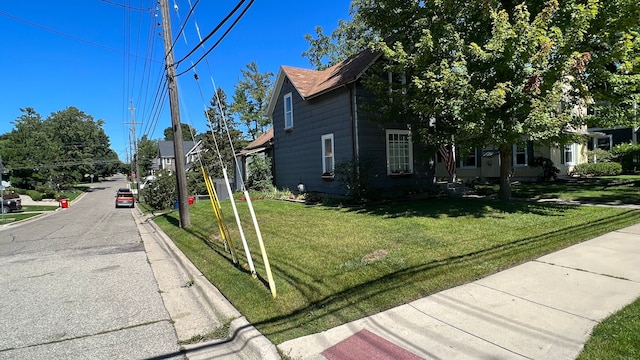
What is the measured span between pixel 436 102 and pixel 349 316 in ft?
22.2

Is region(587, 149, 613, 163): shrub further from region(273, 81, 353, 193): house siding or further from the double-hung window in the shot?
region(273, 81, 353, 193): house siding

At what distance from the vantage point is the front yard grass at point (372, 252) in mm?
4699

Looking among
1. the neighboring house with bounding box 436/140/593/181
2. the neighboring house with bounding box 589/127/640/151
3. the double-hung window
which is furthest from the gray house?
the neighboring house with bounding box 589/127/640/151

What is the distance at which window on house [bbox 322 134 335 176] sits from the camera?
52.8 feet

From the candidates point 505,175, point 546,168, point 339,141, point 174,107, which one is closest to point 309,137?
point 339,141

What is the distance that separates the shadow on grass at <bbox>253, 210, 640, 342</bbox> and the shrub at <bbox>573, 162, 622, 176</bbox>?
60.0ft

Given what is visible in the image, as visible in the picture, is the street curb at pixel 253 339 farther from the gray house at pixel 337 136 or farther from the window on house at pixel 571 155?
the window on house at pixel 571 155

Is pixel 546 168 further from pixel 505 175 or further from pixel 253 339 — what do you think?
pixel 253 339

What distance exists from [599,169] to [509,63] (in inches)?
706

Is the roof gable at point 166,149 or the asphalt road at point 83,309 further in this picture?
the roof gable at point 166,149

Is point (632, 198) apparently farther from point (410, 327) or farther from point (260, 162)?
point (260, 162)

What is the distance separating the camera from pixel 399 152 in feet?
50.5

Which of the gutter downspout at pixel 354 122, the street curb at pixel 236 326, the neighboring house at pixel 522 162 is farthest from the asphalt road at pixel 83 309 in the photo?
the neighboring house at pixel 522 162

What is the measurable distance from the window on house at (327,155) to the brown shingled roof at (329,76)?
2.00m
